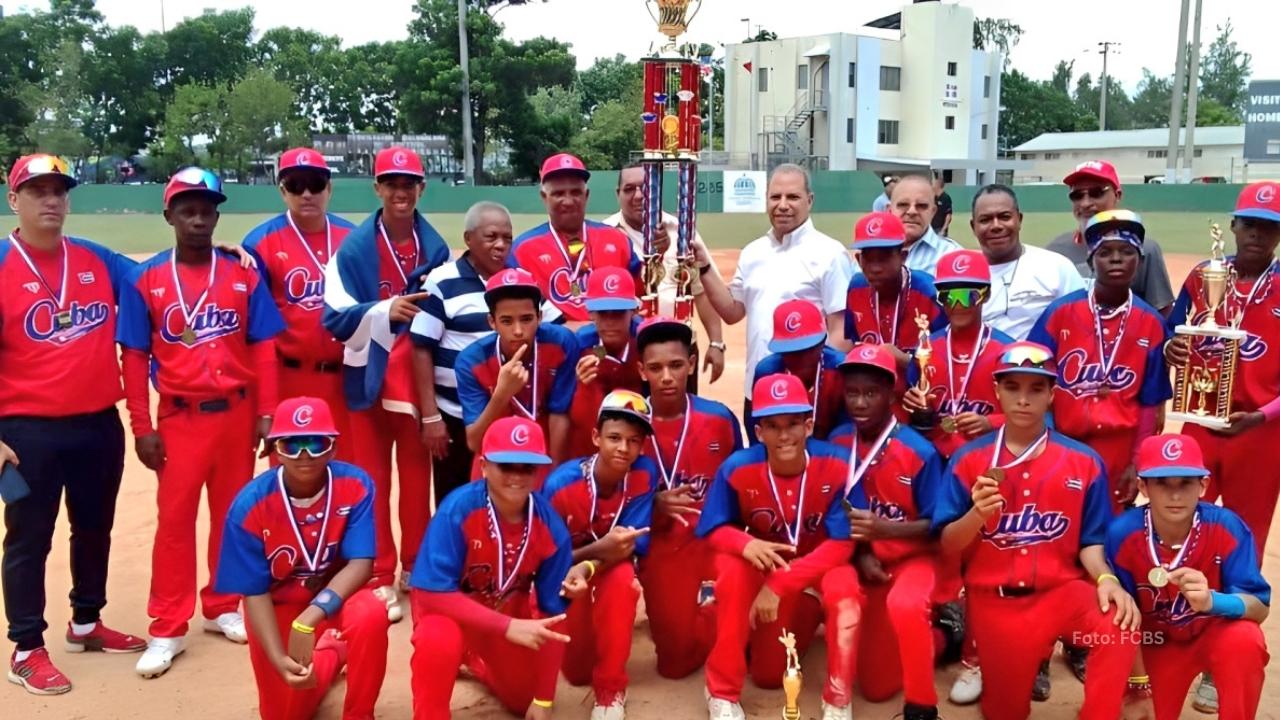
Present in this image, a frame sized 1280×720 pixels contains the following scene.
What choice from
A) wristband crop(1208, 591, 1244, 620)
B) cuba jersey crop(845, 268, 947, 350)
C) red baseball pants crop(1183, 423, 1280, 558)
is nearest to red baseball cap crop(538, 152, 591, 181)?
cuba jersey crop(845, 268, 947, 350)

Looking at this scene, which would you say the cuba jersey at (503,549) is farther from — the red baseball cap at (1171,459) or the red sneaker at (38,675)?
the red baseball cap at (1171,459)

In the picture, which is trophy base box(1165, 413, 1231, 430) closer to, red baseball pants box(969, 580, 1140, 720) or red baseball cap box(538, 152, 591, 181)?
red baseball pants box(969, 580, 1140, 720)

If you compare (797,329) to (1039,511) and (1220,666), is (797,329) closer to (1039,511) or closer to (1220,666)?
(1039,511)

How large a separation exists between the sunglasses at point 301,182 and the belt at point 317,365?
38.7 inches

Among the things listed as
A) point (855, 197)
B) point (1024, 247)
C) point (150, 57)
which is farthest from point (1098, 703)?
point (150, 57)

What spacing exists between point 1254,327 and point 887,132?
4492 centimetres

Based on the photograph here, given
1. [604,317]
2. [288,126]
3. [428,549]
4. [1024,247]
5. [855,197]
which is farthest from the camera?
[288,126]

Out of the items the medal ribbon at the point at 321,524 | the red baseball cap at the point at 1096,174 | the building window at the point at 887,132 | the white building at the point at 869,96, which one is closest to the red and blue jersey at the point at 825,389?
the red baseball cap at the point at 1096,174

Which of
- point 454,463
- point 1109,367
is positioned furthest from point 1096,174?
point 454,463

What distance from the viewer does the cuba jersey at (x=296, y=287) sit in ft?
19.1

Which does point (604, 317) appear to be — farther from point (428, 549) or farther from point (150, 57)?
point (150, 57)

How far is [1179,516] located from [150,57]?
5802cm

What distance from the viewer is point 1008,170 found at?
50.4 m

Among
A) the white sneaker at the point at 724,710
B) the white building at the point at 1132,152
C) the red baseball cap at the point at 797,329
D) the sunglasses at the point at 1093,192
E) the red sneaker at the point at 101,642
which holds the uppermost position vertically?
the white building at the point at 1132,152
